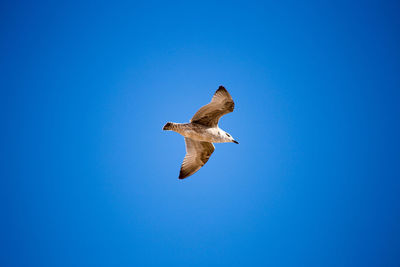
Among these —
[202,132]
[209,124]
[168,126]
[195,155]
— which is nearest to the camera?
[168,126]

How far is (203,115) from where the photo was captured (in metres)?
8.21

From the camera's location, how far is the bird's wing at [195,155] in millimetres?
9039

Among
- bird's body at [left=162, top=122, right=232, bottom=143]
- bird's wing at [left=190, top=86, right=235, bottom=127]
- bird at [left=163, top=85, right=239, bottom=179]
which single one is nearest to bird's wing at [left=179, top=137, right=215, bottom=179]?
bird at [left=163, top=85, right=239, bottom=179]

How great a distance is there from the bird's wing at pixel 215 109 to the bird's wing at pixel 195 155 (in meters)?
1.02

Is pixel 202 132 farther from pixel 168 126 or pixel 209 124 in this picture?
pixel 168 126

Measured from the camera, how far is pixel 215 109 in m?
8.11

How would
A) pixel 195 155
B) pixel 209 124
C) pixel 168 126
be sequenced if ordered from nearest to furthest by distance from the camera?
pixel 168 126
pixel 209 124
pixel 195 155

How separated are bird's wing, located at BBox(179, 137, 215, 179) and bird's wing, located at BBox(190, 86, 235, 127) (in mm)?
1020

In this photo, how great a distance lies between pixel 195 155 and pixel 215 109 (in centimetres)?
201

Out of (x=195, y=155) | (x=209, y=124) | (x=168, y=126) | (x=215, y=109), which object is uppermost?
(x=215, y=109)

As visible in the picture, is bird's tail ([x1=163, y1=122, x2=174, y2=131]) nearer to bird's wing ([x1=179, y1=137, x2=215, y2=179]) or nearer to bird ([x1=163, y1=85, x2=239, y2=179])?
bird ([x1=163, y1=85, x2=239, y2=179])

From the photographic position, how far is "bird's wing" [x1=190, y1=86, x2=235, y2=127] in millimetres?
7805

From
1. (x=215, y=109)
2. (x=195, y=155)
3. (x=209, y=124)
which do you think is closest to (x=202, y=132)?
(x=209, y=124)

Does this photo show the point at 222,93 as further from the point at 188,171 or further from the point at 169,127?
the point at 188,171
